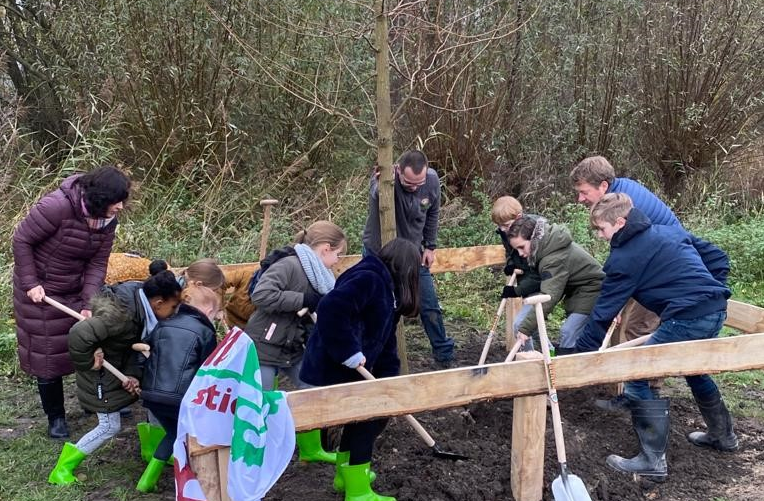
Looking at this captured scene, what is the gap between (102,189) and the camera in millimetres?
3820

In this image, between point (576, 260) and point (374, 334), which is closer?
point (374, 334)

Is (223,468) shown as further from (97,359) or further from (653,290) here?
(653,290)

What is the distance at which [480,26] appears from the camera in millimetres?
8859

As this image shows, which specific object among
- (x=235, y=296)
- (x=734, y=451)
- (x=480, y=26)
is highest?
(x=480, y=26)

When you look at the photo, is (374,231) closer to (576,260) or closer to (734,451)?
(576,260)

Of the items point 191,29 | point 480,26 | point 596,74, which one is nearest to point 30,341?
point 191,29

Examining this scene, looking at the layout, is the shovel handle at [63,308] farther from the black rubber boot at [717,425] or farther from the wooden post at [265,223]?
the black rubber boot at [717,425]

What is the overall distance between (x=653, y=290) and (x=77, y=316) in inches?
129

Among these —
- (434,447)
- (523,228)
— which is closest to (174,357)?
(434,447)

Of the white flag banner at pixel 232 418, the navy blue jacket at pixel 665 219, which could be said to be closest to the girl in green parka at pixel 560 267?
the navy blue jacket at pixel 665 219

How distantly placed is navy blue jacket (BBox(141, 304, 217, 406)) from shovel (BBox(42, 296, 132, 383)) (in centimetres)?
35

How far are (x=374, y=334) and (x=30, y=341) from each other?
2097mm

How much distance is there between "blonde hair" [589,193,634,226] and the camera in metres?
3.99

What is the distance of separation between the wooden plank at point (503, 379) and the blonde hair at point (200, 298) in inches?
36.1
